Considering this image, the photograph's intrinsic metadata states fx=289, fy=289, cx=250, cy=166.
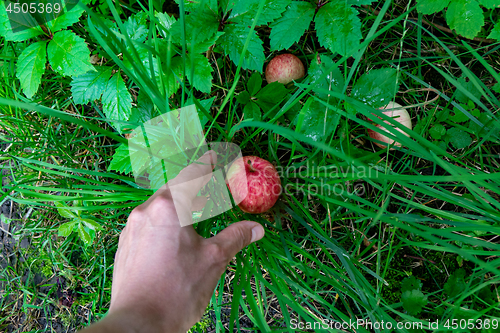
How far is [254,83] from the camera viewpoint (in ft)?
4.99

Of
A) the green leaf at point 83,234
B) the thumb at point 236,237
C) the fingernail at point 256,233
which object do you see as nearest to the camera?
the thumb at point 236,237

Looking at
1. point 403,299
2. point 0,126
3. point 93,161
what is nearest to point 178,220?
point 93,161

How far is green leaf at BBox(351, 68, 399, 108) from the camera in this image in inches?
54.6

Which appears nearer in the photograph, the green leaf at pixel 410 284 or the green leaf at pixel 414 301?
the green leaf at pixel 414 301

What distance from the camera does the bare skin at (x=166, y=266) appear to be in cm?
99

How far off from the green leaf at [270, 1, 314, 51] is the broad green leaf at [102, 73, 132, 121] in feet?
2.58

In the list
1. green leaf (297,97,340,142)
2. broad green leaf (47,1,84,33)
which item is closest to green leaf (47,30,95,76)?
broad green leaf (47,1,84,33)

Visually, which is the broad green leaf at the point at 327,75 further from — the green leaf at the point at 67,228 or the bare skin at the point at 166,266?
the green leaf at the point at 67,228

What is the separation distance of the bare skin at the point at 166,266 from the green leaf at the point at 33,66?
0.83 meters

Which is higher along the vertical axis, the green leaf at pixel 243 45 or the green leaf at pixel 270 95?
the green leaf at pixel 243 45

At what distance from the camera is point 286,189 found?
1557mm

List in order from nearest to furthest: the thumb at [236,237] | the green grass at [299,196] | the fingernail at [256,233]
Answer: the thumb at [236,237], the fingernail at [256,233], the green grass at [299,196]

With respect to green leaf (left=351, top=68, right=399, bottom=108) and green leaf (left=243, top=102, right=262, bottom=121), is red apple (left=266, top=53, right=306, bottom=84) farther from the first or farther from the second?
green leaf (left=351, top=68, right=399, bottom=108)

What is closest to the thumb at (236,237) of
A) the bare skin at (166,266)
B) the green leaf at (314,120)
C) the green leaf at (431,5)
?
the bare skin at (166,266)
